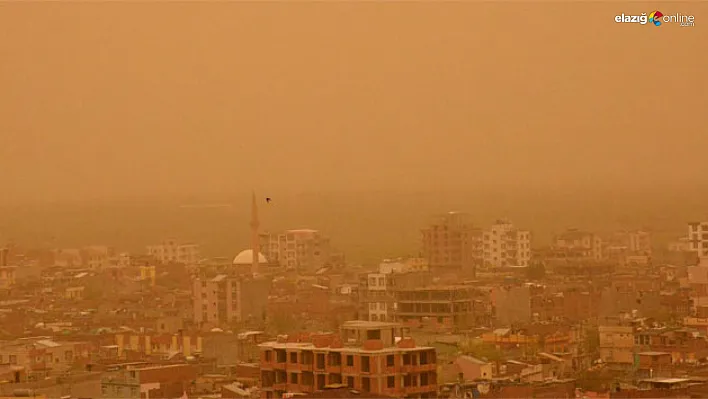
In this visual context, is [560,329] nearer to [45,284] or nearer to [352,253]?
[352,253]

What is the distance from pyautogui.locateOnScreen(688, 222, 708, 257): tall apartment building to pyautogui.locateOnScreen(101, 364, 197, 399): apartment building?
2657 millimetres

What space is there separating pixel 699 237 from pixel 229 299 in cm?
253

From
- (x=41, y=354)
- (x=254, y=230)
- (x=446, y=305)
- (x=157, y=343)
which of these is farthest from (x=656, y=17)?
(x=41, y=354)

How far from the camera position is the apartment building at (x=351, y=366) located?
5.70 metres

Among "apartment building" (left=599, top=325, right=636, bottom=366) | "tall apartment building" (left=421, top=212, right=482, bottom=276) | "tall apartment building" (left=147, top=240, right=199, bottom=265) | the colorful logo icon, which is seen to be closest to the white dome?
"tall apartment building" (left=147, top=240, right=199, bottom=265)

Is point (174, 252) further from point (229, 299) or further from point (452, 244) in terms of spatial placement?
point (452, 244)

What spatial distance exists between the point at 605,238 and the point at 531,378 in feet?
5.06

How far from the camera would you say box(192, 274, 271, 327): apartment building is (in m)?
7.92

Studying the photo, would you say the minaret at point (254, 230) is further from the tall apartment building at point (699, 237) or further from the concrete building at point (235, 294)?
the tall apartment building at point (699, 237)

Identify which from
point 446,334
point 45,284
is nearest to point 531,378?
point 446,334

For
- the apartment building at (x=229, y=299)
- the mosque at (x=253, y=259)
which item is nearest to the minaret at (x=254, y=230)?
the mosque at (x=253, y=259)

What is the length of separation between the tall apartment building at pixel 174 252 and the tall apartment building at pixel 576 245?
6.26ft

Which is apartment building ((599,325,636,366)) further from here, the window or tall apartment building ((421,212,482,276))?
the window

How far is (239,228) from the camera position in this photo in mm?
7605
